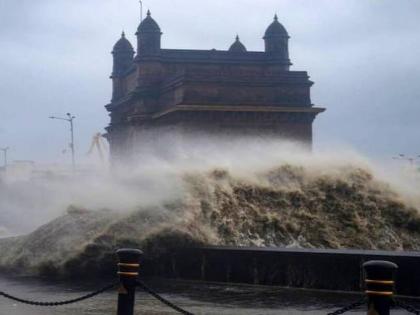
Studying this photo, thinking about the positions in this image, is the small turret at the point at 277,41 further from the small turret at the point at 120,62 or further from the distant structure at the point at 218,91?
the small turret at the point at 120,62

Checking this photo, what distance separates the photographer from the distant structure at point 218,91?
111ft

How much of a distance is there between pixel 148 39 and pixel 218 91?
18.7ft

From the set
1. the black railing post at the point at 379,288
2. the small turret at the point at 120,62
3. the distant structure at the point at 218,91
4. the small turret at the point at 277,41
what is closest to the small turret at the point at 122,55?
the small turret at the point at 120,62

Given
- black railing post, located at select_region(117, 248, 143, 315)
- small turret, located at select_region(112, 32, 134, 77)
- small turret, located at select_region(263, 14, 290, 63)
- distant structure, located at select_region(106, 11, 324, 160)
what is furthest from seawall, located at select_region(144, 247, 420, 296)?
small turret, located at select_region(112, 32, 134, 77)

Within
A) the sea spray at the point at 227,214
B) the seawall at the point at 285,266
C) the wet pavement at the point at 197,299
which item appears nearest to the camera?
the wet pavement at the point at 197,299

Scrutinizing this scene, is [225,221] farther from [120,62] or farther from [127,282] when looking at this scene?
[120,62]

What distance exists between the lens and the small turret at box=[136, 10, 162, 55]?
37.7 m

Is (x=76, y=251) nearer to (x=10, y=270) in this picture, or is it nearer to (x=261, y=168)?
(x=10, y=270)

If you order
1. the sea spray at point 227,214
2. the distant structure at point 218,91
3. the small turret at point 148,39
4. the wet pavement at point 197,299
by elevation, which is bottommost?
the wet pavement at point 197,299

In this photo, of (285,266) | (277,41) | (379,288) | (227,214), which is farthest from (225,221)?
(277,41)

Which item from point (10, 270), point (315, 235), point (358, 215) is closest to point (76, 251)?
point (10, 270)

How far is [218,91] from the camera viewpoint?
34.2m

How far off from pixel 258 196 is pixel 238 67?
74.2 ft

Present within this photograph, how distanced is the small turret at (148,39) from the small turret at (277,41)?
5.78 m
